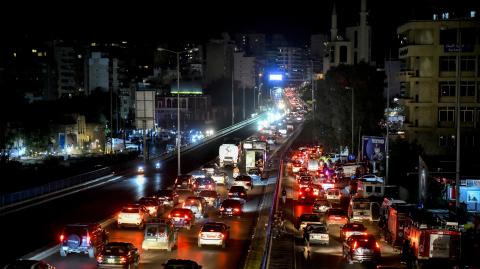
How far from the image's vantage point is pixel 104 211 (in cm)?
4656

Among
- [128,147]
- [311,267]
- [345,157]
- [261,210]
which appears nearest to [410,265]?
[311,267]

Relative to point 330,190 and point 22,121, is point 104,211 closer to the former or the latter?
point 330,190

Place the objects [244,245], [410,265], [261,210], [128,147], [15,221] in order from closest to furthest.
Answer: [410,265], [244,245], [15,221], [261,210], [128,147]

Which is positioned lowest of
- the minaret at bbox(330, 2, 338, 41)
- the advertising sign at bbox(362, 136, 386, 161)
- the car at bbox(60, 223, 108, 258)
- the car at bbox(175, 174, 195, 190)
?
the car at bbox(175, 174, 195, 190)

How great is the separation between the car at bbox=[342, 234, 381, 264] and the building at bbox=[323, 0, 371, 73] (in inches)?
4102

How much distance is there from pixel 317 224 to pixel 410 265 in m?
6.87

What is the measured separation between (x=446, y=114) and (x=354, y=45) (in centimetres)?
6887

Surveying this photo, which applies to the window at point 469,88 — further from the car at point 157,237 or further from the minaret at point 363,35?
the minaret at point 363,35

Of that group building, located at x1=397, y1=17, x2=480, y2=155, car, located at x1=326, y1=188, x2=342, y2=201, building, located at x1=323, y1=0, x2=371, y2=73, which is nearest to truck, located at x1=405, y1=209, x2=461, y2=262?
car, located at x1=326, y1=188, x2=342, y2=201

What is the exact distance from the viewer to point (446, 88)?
226 feet

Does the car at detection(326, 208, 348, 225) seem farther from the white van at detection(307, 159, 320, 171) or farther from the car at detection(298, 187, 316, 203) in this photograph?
the white van at detection(307, 159, 320, 171)

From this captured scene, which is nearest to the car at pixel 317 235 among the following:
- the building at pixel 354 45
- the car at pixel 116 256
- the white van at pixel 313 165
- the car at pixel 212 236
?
the car at pixel 212 236

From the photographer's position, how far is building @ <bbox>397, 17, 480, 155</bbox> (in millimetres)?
67250

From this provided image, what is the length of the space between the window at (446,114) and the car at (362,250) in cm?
4094
